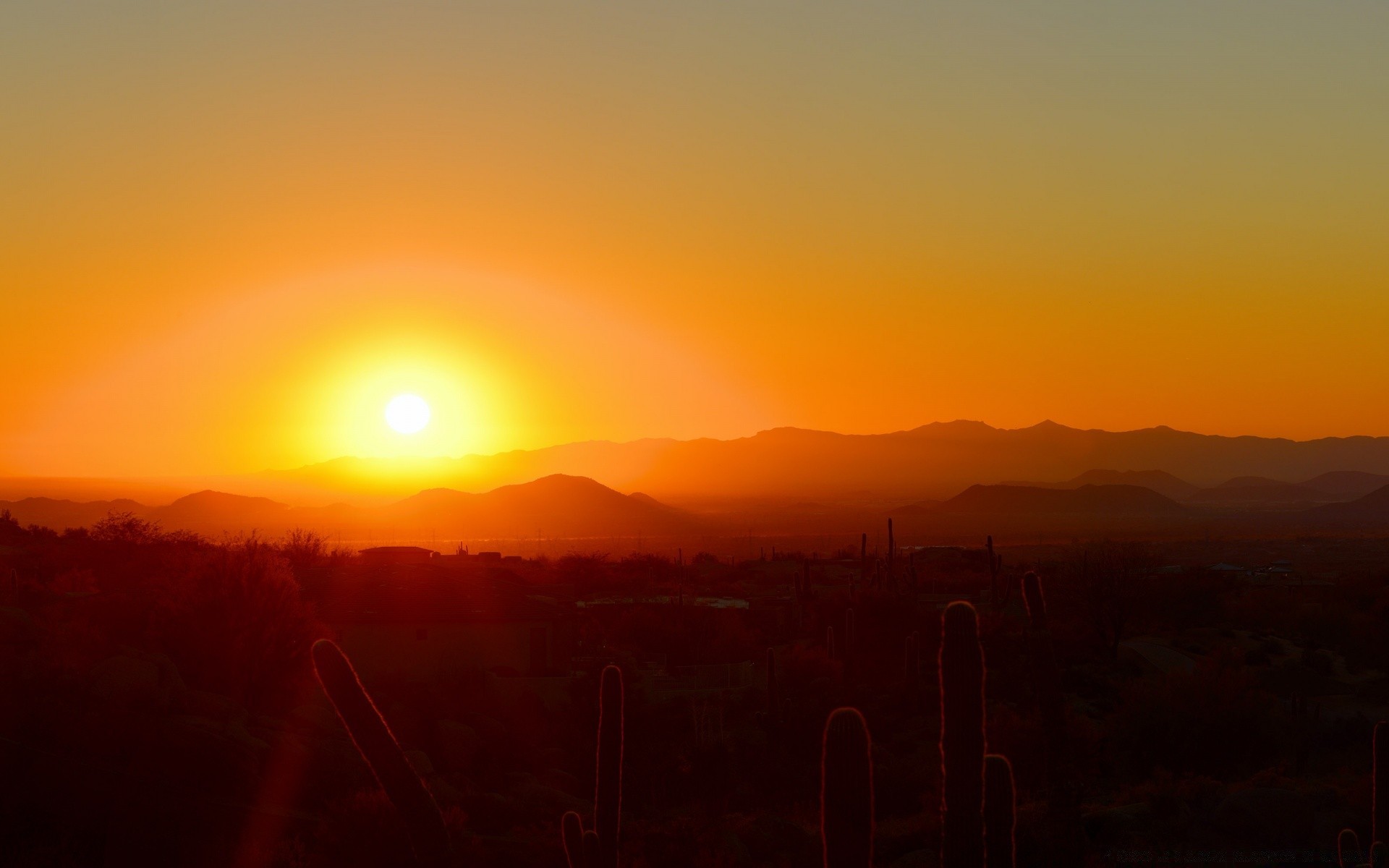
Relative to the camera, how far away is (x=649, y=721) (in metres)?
32.5

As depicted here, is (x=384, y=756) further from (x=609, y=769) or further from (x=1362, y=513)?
(x=1362, y=513)

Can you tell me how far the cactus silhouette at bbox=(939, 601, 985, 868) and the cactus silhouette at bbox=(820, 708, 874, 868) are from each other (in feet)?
1.99

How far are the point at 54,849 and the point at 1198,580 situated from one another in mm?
54900

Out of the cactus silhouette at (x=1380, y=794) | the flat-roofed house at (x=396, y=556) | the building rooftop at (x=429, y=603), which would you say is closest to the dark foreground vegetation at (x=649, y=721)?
the building rooftop at (x=429, y=603)

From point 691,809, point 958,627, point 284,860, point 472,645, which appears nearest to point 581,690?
point 472,645

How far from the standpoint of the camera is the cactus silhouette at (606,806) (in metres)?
12.5

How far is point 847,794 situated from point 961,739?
3.50 ft

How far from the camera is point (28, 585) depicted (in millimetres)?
36000

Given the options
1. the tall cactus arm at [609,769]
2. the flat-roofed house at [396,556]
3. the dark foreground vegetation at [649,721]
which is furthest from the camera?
the flat-roofed house at [396,556]

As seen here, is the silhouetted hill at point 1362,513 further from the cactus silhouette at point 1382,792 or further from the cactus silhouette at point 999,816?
the cactus silhouette at point 999,816

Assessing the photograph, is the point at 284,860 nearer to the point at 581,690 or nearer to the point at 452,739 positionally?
the point at 452,739

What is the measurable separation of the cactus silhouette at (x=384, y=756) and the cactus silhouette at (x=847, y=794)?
3845 mm

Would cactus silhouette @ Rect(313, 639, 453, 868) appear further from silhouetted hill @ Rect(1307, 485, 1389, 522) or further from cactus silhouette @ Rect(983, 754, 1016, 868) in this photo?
silhouetted hill @ Rect(1307, 485, 1389, 522)

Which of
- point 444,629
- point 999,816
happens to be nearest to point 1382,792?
point 999,816
